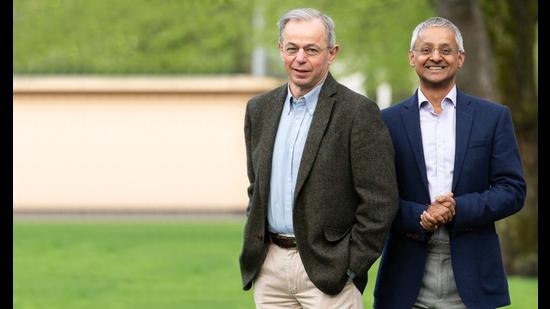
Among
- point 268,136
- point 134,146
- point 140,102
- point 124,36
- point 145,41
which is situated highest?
point 268,136

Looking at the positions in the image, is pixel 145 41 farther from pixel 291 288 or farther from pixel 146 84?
pixel 291 288

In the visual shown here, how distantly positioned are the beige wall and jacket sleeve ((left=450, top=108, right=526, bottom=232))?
21695 mm

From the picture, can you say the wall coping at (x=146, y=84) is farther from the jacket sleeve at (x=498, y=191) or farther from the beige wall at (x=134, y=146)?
the jacket sleeve at (x=498, y=191)

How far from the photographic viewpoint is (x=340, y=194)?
484cm

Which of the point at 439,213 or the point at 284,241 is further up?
the point at 439,213

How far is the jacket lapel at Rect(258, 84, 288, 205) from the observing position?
16.1 ft

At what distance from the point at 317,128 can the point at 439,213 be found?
58 centimetres

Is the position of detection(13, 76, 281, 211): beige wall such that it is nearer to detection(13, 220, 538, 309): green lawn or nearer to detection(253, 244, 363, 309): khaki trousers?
detection(13, 220, 538, 309): green lawn

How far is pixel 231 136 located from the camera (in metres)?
26.8

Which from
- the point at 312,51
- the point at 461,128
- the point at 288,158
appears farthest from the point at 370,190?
the point at 312,51

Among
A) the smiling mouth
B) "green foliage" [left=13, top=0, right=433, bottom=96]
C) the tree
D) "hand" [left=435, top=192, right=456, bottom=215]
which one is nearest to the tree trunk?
the tree

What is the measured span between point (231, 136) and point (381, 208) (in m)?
22.0

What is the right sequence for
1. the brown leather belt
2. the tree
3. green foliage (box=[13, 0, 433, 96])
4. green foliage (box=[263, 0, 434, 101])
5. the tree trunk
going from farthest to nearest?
green foliage (box=[13, 0, 433, 96])
green foliage (box=[263, 0, 434, 101])
the tree
the tree trunk
the brown leather belt

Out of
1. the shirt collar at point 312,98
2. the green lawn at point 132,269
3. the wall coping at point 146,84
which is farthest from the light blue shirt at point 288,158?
the wall coping at point 146,84
